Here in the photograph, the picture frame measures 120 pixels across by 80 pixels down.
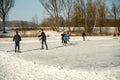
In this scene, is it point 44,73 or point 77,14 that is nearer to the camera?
point 44,73

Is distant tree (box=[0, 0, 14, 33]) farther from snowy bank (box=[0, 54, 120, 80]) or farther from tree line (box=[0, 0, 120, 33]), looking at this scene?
snowy bank (box=[0, 54, 120, 80])

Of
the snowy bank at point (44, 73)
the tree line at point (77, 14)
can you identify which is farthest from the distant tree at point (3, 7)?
the snowy bank at point (44, 73)

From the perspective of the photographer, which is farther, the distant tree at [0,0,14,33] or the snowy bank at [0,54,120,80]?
the distant tree at [0,0,14,33]

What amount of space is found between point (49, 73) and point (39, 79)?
3.75 ft

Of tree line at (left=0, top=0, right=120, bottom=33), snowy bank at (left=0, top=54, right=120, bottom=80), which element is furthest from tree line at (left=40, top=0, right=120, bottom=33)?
snowy bank at (left=0, top=54, right=120, bottom=80)

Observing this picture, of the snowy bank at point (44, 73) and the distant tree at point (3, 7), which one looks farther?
the distant tree at point (3, 7)

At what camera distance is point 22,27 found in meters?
56.3

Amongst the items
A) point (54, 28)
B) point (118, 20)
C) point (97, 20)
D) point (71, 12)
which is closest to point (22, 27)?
point (54, 28)

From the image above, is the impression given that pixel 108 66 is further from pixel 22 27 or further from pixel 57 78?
pixel 22 27

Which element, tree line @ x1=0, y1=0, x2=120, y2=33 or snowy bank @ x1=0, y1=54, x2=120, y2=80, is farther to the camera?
tree line @ x1=0, y1=0, x2=120, y2=33

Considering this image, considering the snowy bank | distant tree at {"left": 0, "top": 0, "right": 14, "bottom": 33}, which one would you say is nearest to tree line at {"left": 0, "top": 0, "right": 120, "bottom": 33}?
distant tree at {"left": 0, "top": 0, "right": 14, "bottom": 33}

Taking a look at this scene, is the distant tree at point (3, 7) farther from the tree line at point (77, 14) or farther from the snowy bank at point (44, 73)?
the snowy bank at point (44, 73)

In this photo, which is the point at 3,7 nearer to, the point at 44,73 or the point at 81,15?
the point at 81,15

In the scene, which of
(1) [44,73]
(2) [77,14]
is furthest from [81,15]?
(1) [44,73]
